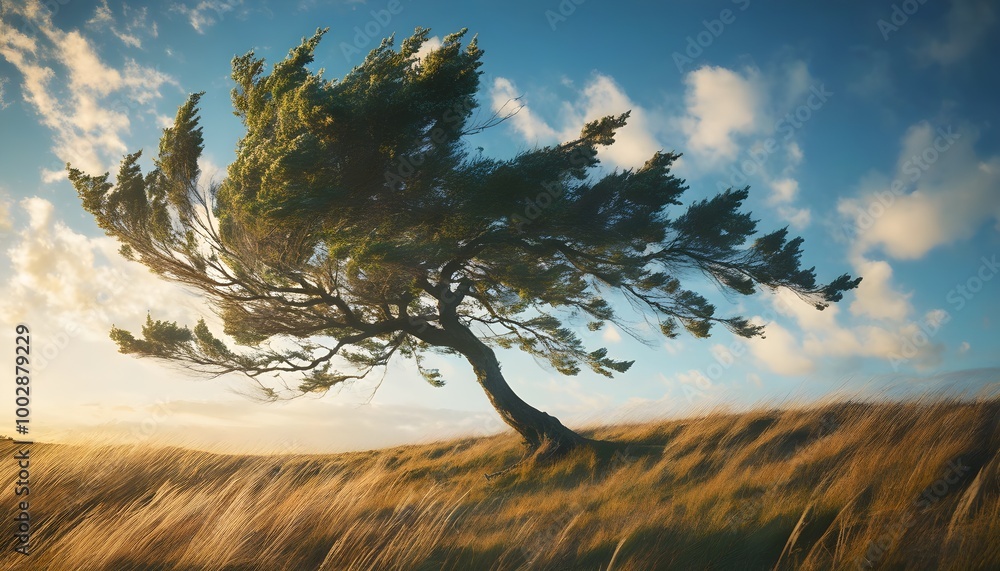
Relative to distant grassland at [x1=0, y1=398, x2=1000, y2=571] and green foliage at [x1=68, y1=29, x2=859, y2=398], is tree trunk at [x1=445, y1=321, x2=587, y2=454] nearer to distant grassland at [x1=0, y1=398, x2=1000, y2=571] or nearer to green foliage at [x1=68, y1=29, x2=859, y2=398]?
green foliage at [x1=68, y1=29, x2=859, y2=398]

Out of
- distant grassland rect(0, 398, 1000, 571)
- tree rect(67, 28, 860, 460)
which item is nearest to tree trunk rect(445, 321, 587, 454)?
tree rect(67, 28, 860, 460)

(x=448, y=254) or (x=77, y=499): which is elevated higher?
(x=448, y=254)

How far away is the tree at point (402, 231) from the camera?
26.7 feet

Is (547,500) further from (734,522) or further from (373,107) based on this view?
(373,107)

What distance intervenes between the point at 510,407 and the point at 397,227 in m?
4.65

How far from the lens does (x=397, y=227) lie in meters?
9.40

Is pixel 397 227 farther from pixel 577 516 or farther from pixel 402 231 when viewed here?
pixel 577 516

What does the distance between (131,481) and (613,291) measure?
29.9 ft

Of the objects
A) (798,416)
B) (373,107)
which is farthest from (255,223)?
(798,416)

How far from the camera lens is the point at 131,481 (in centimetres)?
676

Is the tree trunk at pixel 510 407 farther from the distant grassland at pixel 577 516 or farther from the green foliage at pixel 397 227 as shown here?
the distant grassland at pixel 577 516

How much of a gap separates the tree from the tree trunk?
0.15ft

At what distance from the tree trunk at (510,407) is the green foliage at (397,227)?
0.41 m

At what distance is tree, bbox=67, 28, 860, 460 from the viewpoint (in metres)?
8.14
